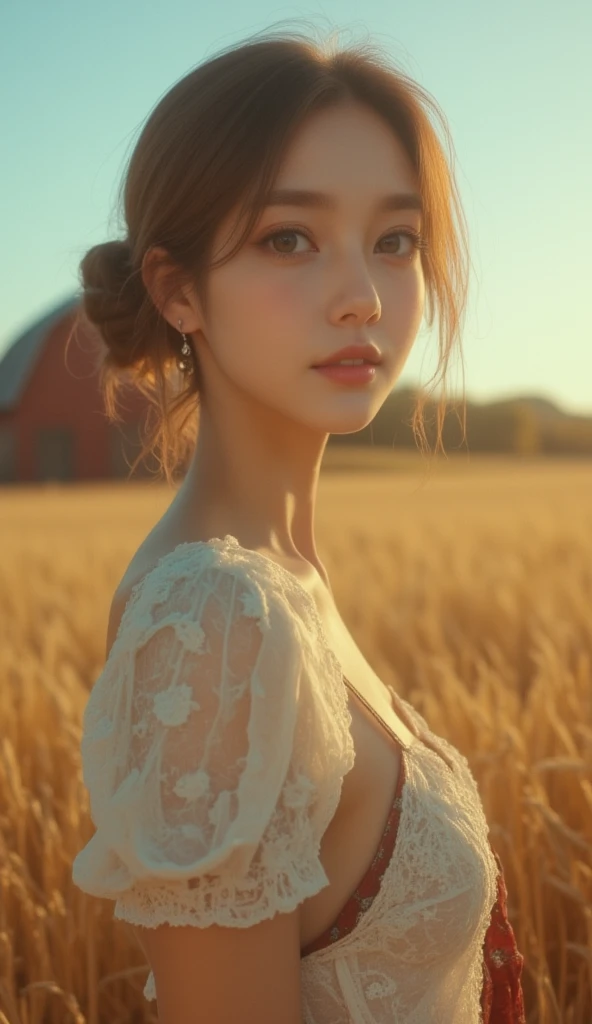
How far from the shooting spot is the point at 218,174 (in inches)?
39.8

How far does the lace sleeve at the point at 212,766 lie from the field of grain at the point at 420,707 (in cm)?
51

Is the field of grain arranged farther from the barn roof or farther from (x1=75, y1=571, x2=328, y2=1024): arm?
the barn roof

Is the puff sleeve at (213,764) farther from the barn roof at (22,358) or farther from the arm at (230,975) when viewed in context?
the barn roof at (22,358)

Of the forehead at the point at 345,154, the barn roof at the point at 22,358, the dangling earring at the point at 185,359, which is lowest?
the barn roof at the point at 22,358

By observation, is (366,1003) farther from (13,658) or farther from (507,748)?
(13,658)

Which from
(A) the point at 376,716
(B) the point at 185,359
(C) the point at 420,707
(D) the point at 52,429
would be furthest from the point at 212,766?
(D) the point at 52,429

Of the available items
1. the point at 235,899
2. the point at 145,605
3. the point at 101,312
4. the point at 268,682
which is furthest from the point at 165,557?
the point at 101,312

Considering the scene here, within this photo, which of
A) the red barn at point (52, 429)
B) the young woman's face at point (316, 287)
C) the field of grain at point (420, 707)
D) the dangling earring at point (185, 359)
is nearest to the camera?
the young woman's face at point (316, 287)

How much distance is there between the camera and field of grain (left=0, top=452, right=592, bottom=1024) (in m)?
1.58

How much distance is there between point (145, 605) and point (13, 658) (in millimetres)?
1968

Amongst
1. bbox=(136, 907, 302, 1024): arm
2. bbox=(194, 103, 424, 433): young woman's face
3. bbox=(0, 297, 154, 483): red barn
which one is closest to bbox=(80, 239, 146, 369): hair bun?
bbox=(194, 103, 424, 433): young woman's face

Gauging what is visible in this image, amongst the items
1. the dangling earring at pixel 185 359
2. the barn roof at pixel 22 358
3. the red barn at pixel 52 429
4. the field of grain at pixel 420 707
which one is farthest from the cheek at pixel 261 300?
the red barn at pixel 52 429

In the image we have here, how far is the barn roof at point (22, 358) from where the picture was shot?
20953 millimetres

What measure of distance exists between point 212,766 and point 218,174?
1.75ft
